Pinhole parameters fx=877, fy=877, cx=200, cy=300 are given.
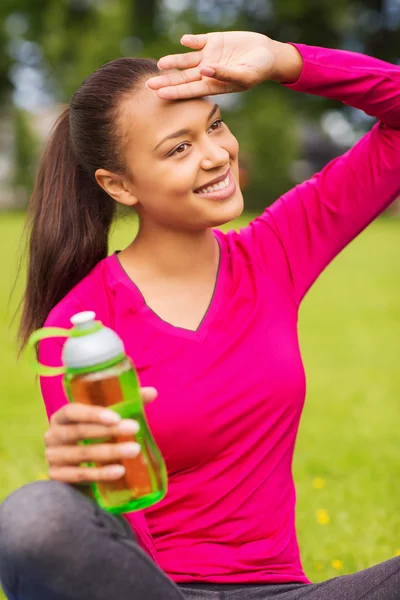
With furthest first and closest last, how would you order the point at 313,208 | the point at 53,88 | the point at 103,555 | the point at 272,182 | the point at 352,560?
the point at 53,88 < the point at 272,182 < the point at 352,560 < the point at 313,208 < the point at 103,555

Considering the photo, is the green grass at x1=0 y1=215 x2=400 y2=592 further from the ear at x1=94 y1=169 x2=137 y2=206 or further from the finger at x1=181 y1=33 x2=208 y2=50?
the finger at x1=181 y1=33 x2=208 y2=50

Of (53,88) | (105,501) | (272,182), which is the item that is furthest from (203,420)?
(53,88)

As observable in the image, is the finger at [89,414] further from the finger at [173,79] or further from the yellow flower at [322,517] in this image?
the yellow flower at [322,517]

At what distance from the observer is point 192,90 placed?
2443 mm

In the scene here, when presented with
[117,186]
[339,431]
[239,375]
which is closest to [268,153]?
[339,431]

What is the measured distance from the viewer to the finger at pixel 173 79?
7.99ft

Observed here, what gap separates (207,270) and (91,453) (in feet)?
3.06

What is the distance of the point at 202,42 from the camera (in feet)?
8.40

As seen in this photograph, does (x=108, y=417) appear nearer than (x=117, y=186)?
Yes

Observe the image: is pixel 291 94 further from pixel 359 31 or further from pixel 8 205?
pixel 8 205

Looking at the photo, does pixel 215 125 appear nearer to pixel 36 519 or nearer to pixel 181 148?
pixel 181 148

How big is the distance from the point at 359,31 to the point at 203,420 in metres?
38.4

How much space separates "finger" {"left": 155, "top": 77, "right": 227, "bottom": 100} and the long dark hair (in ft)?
0.67

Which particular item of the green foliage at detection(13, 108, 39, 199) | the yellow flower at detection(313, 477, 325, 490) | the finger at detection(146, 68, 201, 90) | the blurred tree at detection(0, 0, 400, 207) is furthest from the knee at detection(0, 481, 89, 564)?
the green foliage at detection(13, 108, 39, 199)
